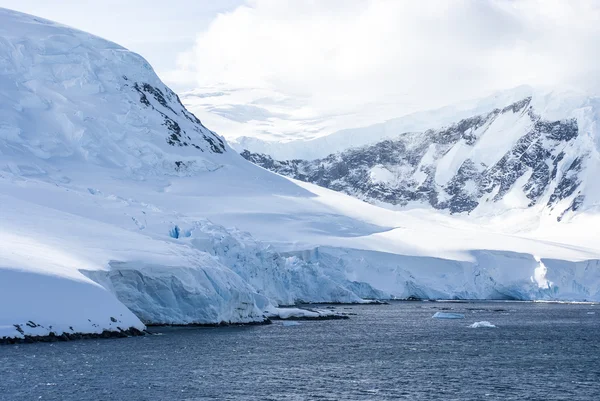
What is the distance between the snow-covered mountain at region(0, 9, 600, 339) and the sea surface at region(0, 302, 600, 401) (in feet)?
15.1

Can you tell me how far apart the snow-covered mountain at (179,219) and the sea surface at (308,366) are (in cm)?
460

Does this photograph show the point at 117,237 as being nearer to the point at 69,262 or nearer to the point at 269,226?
the point at 69,262

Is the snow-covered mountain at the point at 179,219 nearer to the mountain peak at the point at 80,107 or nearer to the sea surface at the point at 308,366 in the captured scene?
the mountain peak at the point at 80,107

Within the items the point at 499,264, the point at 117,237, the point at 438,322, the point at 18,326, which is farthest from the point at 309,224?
the point at 18,326

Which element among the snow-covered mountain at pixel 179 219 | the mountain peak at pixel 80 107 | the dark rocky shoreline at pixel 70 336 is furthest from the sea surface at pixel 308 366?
the mountain peak at pixel 80 107

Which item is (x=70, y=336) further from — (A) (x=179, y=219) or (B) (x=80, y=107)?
(B) (x=80, y=107)

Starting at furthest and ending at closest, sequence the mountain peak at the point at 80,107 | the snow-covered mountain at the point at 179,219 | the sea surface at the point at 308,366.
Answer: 1. the mountain peak at the point at 80,107
2. the snow-covered mountain at the point at 179,219
3. the sea surface at the point at 308,366

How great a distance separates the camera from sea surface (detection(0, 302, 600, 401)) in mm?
31391

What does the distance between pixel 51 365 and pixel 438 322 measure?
119 feet

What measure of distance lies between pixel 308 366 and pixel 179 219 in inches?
1272

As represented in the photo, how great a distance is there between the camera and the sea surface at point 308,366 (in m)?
31.4

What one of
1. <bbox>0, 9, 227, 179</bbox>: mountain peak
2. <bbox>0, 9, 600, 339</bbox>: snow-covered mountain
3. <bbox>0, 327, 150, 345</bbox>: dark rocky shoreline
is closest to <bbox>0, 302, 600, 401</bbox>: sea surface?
<bbox>0, 327, 150, 345</bbox>: dark rocky shoreline

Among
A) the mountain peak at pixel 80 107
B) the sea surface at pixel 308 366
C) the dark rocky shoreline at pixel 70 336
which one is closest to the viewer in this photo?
the sea surface at pixel 308 366

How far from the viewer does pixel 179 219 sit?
68875 millimetres
